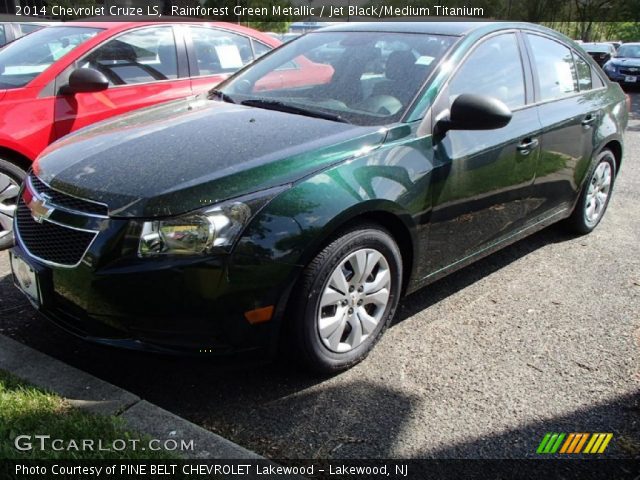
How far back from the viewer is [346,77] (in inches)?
140

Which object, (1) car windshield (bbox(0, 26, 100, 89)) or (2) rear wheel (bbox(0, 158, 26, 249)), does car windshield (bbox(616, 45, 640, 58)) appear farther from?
(2) rear wheel (bbox(0, 158, 26, 249))

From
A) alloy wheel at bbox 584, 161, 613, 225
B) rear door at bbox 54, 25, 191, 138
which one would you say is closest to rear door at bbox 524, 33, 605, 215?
alloy wheel at bbox 584, 161, 613, 225

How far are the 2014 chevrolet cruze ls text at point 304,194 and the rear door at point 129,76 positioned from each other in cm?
125

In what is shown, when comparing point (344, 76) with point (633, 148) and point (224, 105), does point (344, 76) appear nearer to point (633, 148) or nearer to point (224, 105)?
point (224, 105)

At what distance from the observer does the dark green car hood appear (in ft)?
8.26

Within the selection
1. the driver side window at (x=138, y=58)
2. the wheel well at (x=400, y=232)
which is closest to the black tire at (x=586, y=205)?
the wheel well at (x=400, y=232)

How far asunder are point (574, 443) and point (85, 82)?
12.9 feet

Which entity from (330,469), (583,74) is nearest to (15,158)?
(330,469)

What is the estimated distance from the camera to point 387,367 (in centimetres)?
308

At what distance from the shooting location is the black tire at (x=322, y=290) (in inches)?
105

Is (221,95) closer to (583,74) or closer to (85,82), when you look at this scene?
(85,82)

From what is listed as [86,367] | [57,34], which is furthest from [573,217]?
[57,34]

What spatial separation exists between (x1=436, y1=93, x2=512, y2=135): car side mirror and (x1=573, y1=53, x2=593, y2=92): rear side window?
1777mm

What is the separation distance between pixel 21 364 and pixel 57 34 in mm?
3335
